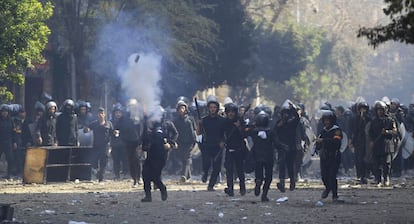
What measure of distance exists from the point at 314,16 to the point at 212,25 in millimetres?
50203

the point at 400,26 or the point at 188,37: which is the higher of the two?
the point at 188,37

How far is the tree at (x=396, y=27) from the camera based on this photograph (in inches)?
469

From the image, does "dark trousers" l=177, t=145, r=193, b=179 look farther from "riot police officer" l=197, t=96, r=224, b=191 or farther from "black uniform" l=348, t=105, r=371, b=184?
"riot police officer" l=197, t=96, r=224, b=191

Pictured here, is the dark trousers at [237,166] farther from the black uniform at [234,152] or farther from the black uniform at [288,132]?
the black uniform at [288,132]

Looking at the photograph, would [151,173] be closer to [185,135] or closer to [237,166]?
[237,166]

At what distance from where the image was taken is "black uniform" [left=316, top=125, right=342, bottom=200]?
720 inches

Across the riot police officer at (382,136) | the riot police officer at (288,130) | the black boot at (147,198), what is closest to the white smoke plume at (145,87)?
the black boot at (147,198)

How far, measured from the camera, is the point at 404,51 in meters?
116

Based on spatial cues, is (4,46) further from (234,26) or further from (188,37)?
(234,26)

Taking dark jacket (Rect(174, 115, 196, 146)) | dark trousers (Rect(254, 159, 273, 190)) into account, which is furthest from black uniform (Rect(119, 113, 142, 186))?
dark trousers (Rect(254, 159, 273, 190))

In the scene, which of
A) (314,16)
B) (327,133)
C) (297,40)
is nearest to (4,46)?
(327,133)

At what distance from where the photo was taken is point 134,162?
2291 centimetres

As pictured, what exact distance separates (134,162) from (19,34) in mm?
4045

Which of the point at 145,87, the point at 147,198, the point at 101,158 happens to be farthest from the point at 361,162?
the point at 147,198
